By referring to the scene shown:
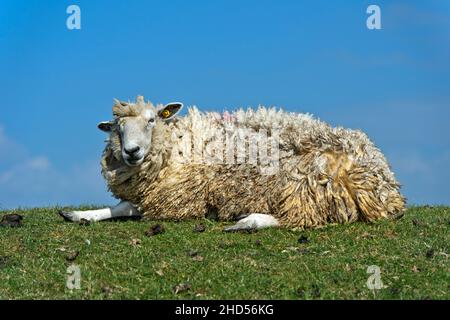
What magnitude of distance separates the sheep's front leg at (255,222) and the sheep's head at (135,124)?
2.27 m

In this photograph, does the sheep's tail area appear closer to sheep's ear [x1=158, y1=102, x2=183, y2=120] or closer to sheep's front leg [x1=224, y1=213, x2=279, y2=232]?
sheep's front leg [x1=224, y1=213, x2=279, y2=232]

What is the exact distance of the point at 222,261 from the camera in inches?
361

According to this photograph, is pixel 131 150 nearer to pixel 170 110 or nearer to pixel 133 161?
pixel 133 161

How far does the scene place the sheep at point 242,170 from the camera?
38.0 feet

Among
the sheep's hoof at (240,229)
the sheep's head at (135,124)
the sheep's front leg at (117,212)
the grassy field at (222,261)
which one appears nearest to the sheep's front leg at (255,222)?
the sheep's hoof at (240,229)

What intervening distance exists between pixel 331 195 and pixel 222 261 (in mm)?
3024

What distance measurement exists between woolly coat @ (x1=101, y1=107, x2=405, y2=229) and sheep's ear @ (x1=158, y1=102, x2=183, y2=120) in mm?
160

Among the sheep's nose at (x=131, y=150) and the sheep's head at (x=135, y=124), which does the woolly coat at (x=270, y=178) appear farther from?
the sheep's nose at (x=131, y=150)

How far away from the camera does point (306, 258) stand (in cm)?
941

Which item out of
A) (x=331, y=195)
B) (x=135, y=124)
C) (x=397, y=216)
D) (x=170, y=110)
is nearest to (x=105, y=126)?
(x=135, y=124)
